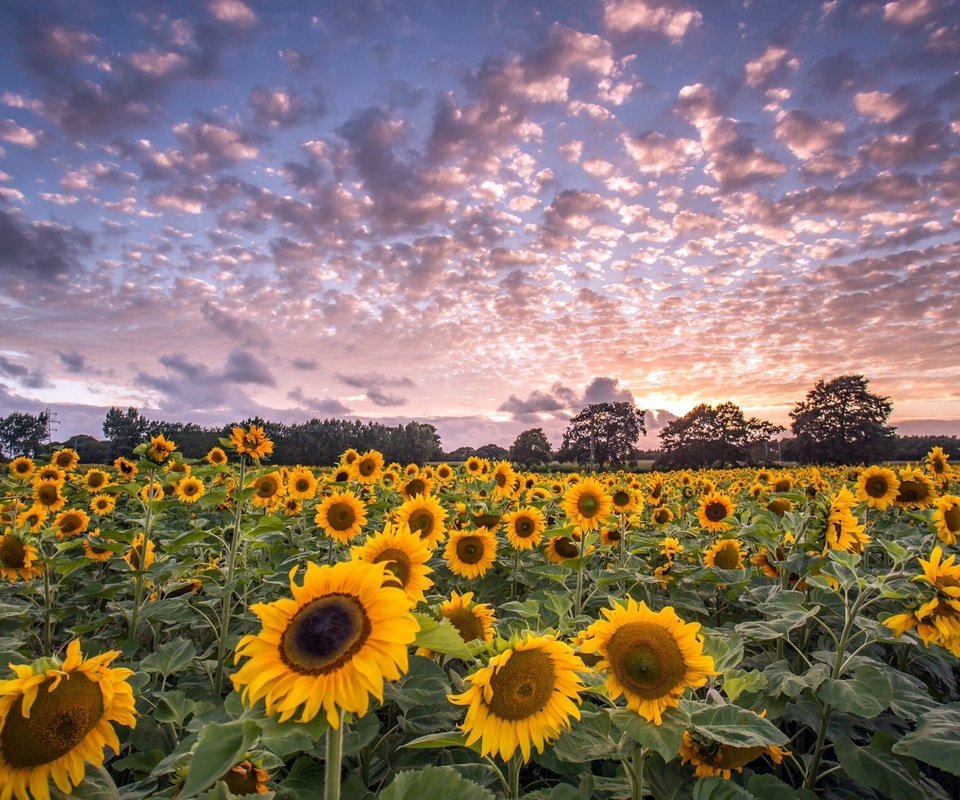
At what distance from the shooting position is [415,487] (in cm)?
761

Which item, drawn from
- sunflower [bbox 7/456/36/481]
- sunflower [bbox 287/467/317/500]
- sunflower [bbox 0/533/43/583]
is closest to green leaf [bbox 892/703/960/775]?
sunflower [bbox 0/533/43/583]

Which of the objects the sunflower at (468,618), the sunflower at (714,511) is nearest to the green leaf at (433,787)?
the sunflower at (468,618)

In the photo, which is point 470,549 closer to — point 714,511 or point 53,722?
point 53,722

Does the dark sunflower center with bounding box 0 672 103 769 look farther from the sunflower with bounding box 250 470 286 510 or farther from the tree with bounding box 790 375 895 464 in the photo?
the tree with bounding box 790 375 895 464

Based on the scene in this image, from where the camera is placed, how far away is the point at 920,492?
6762mm

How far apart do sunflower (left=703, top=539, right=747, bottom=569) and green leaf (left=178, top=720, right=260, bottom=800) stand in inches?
216

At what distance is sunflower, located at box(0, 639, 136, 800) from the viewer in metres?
1.81

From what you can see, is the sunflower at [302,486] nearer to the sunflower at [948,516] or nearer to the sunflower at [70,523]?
the sunflower at [70,523]

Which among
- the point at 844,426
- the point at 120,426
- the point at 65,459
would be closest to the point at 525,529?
the point at 65,459

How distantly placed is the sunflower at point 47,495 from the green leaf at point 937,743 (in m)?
10.1

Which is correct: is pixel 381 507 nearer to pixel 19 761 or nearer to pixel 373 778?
pixel 373 778

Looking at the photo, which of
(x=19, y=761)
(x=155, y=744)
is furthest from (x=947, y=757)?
(x=155, y=744)

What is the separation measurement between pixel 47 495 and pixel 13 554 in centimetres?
371

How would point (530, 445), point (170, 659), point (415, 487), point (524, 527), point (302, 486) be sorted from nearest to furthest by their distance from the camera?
1. point (170, 659)
2. point (524, 527)
3. point (415, 487)
4. point (302, 486)
5. point (530, 445)
